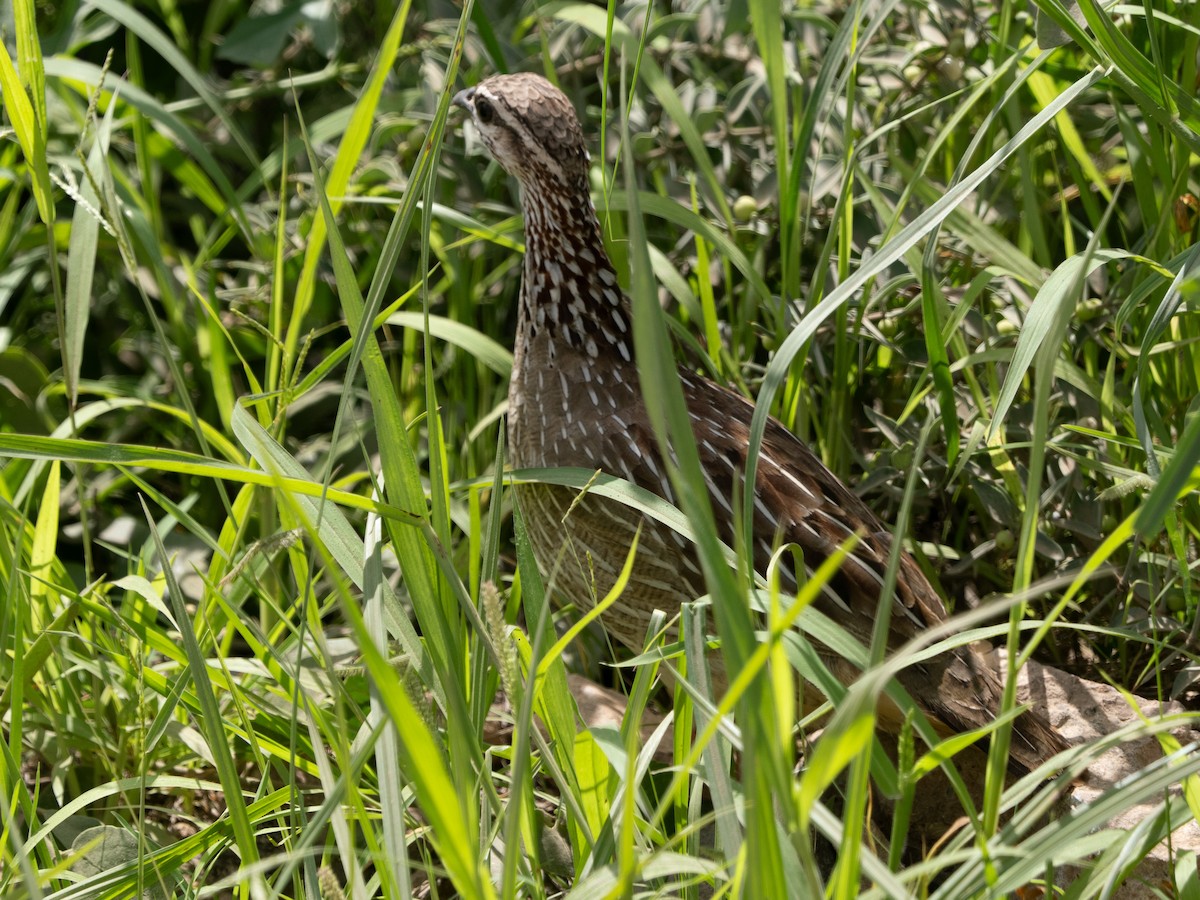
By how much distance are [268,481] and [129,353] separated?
2612 millimetres

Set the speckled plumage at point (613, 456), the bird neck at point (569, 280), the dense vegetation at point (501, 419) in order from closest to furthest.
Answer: the dense vegetation at point (501, 419) < the speckled plumage at point (613, 456) < the bird neck at point (569, 280)

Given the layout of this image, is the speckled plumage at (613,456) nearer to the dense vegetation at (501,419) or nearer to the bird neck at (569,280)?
the bird neck at (569,280)

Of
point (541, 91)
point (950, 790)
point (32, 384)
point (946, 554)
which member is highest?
point (541, 91)

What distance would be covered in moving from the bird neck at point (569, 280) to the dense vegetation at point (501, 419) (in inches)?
5.6

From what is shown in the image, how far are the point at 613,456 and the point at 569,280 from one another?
1.35ft

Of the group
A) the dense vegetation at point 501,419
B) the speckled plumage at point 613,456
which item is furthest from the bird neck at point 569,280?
the dense vegetation at point 501,419

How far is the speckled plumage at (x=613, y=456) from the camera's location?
2.15 meters

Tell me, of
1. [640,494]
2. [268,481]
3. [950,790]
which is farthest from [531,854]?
[950,790]

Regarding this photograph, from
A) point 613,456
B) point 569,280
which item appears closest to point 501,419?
point 613,456

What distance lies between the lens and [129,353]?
3.75 metres

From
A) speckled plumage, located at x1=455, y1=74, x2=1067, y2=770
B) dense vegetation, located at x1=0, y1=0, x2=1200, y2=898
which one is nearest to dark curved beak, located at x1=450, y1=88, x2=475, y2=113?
speckled plumage, located at x1=455, y1=74, x2=1067, y2=770

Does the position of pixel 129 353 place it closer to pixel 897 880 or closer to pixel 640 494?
pixel 640 494

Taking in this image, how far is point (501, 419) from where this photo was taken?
196 centimetres

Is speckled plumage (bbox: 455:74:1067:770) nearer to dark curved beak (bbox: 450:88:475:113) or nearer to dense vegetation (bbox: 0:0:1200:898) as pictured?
dark curved beak (bbox: 450:88:475:113)
